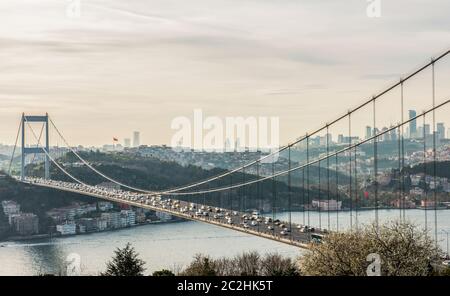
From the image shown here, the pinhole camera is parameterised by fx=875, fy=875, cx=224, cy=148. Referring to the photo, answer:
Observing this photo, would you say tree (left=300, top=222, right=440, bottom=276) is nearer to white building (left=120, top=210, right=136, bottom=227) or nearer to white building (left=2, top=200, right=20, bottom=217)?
white building (left=120, top=210, right=136, bottom=227)

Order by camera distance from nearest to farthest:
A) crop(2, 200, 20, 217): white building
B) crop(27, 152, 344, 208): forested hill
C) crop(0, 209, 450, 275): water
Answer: crop(0, 209, 450, 275): water
crop(2, 200, 20, 217): white building
crop(27, 152, 344, 208): forested hill

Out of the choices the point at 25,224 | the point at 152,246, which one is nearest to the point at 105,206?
the point at 25,224

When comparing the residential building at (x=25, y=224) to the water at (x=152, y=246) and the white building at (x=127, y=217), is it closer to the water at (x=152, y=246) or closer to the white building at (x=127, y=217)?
the water at (x=152, y=246)

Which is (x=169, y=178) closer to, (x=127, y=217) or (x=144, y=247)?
(x=127, y=217)

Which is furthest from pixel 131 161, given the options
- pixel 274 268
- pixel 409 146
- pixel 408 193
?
pixel 274 268

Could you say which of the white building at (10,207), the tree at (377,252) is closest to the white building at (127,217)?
the white building at (10,207)

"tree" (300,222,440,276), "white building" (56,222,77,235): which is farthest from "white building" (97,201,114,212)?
"tree" (300,222,440,276)
